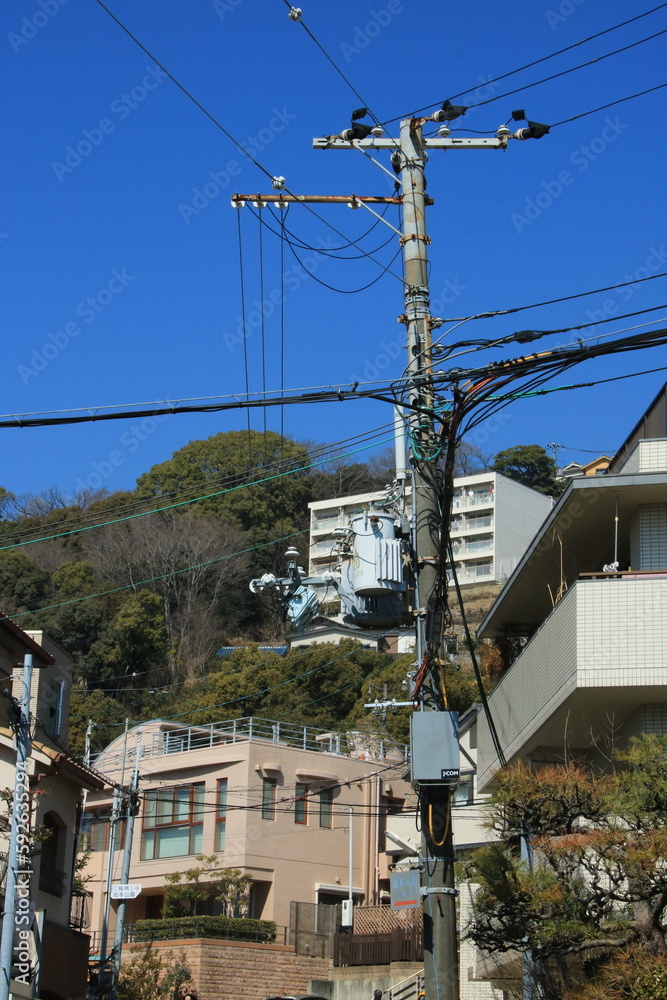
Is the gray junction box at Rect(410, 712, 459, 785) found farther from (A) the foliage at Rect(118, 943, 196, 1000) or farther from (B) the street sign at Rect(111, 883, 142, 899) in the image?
(A) the foliage at Rect(118, 943, 196, 1000)

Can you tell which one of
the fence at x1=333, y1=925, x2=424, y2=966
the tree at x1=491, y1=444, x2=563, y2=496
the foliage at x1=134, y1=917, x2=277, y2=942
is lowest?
the fence at x1=333, y1=925, x2=424, y2=966

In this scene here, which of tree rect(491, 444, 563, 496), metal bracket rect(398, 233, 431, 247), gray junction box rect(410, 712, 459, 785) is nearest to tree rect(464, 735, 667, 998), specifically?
gray junction box rect(410, 712, 459, 785)

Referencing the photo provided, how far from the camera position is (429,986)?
1138cm

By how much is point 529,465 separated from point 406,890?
287ft

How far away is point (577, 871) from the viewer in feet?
42.0

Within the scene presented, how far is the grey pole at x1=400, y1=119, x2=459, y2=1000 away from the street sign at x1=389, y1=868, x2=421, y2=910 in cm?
14

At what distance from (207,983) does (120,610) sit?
3289cm

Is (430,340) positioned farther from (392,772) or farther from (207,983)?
(392,772)

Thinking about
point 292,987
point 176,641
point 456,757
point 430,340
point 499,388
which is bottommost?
point 292,987

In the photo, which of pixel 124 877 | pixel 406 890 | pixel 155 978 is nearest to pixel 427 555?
pixel 406 890

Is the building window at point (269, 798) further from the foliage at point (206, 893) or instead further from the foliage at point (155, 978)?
the foliage at point (155, 978)

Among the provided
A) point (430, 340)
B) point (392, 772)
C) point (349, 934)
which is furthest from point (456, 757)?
point (392, 772)

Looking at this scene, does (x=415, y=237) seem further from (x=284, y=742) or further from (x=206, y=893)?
(x=284, y=742)

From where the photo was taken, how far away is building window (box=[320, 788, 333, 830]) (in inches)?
1682
